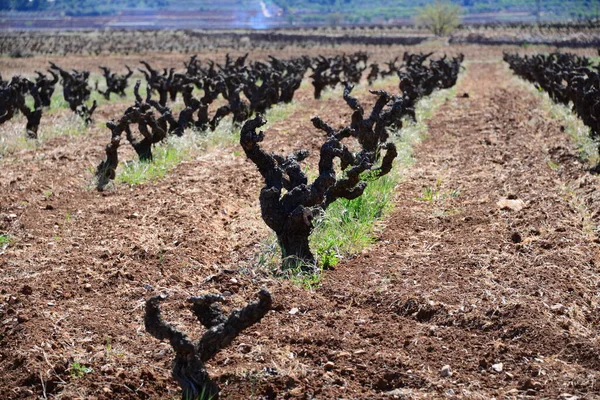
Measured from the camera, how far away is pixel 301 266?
6.71 metres

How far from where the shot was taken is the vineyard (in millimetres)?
4785

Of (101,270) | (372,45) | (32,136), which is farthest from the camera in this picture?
(372,45)

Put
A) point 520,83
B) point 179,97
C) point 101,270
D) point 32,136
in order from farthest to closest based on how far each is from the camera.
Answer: point 520,83 < point 179,97 < point 32,136 < point 101,270

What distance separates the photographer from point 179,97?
23.7 meters

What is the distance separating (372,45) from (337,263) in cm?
5949

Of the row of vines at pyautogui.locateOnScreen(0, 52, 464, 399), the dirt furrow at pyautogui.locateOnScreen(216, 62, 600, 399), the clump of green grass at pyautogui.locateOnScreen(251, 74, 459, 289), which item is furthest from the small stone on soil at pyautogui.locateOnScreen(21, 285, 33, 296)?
the dirt furrow at pyautogui.locateOnScreen(216, 62, 600, 399)

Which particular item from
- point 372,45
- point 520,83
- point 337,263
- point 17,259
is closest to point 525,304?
point 337,263

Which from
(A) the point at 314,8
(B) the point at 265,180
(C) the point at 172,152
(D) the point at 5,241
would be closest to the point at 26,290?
(D) the point at 5,241

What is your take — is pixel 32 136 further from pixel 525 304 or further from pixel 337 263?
pixel 525 304

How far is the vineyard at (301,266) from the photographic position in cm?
479

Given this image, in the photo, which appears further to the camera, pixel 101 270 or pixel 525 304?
pixel 101 270

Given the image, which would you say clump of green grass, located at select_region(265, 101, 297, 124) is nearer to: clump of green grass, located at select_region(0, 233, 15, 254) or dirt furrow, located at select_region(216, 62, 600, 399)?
dirt furrow, located at select_region(216, 62, 600, 399)

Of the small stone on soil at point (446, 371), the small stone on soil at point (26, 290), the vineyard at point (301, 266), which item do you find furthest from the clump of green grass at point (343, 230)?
the small stone on soil at point (26, 290)

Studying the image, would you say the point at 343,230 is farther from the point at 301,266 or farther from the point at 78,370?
the point at 78,370
